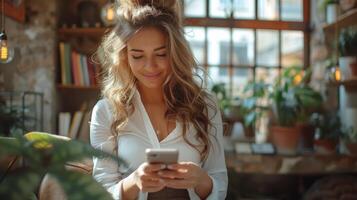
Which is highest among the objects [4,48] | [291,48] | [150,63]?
[291,48]

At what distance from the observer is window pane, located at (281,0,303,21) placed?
346 centimetres

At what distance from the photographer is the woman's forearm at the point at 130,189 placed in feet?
4.31

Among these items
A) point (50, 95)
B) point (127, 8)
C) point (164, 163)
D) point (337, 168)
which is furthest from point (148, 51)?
point (337, 168)

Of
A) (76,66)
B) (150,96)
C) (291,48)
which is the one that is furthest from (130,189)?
(291,48)

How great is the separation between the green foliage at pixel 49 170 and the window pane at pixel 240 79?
9.18 ft

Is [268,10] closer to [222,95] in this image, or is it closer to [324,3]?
[324,3]

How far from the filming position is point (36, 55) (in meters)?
3.00

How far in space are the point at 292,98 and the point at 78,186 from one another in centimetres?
254

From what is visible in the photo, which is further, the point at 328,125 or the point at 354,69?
the point at 328,125

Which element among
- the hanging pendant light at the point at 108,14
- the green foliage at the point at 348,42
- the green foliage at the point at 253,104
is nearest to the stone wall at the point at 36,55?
the hanging pendant light at the point at 108,14

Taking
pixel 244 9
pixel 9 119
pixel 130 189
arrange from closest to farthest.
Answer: pixel 130 189 < pixel 9 119 < pixel 244 9

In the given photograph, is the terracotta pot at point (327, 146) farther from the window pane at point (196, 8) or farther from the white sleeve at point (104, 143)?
the white sleeve at point (104, 143)

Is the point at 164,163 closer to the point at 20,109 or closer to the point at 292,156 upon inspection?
the point at 20,109

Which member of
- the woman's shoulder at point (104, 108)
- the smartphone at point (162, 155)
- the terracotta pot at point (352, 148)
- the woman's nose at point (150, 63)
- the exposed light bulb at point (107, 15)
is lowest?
the terracotta pot at point (352, 148)
